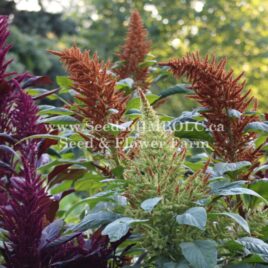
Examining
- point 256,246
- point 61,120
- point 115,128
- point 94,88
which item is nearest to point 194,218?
point 256,246

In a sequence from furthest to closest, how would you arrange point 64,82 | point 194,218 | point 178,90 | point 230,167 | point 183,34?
point 183,34, point 64,82, point 178,90, point 230,167, point 194,218

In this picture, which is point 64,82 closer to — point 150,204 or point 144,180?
point 144,180

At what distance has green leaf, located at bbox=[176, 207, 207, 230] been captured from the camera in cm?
104

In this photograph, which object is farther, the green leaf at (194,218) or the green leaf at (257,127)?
the green leaf at (257,127)

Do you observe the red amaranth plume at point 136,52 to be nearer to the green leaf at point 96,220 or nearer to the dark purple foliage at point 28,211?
the dark purple foliage at point 28,211

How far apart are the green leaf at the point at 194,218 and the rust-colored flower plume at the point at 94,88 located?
45cm

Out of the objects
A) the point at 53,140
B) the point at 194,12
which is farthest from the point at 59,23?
the point at 53,140

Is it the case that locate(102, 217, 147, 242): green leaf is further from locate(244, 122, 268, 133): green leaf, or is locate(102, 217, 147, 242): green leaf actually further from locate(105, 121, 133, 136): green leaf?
locate(244, 122, 268, 133): green leaf

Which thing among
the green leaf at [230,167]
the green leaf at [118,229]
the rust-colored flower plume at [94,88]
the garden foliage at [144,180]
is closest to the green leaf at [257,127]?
the garden foliage at [144,180]

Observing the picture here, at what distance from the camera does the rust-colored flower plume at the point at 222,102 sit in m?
1.41

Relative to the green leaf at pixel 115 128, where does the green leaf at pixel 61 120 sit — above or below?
above

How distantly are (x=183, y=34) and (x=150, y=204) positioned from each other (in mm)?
10998

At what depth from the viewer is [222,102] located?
1421mm

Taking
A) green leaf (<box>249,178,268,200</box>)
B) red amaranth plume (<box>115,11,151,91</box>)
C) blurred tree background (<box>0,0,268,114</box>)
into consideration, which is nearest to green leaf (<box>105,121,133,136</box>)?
green leaf (<box>249,178,268,200</box>)
